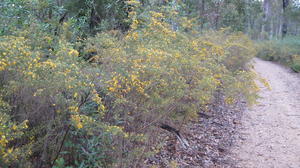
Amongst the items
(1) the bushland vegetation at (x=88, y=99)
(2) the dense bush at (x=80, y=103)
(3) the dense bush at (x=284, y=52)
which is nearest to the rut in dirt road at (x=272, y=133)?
(1) the bushland vegetation at (x=88, y=99)

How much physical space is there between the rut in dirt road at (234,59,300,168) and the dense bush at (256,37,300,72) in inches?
253

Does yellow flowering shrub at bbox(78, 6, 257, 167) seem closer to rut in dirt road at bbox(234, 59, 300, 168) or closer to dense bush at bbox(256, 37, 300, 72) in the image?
rut in dirt road at bbox(234, 59, 300, 168)

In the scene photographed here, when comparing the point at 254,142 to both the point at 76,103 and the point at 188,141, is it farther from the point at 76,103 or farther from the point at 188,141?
the point at 76,103

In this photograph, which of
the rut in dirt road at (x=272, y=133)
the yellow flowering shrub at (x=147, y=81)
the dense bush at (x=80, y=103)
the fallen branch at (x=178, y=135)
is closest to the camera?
the dense bush at (x=80, y=103)

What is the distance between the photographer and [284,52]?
18.6 meters

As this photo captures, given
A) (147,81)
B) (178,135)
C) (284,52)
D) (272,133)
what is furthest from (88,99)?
(284,52)

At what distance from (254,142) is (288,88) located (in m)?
5.93

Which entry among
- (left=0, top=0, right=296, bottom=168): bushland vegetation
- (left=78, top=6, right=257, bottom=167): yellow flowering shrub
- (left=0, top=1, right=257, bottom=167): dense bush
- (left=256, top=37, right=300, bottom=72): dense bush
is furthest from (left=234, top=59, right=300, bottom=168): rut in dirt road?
(left=256, top=37, right=300, bottom=72): dense bush

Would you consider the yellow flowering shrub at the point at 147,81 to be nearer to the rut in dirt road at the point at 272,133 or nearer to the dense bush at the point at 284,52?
the rut in dirt road at the point at 272,133

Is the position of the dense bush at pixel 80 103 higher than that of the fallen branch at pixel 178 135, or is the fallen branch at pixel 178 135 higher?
the dense bush at pixel 80 103

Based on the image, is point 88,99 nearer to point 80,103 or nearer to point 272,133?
point 80,103

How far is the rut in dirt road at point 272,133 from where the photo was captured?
18.1ft

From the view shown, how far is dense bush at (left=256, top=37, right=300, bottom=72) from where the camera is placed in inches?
636

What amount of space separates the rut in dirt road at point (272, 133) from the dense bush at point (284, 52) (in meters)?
6.43
